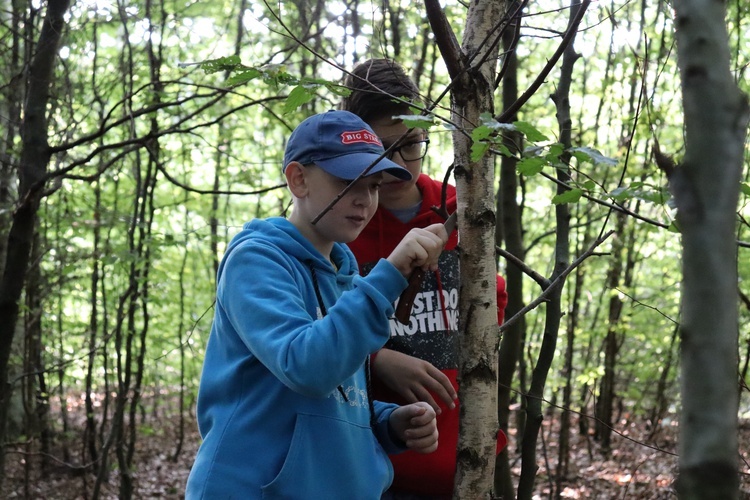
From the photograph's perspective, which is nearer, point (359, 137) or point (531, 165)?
point (531, 165)

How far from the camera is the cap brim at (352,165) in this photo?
1.73 meters

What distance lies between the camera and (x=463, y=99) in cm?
166

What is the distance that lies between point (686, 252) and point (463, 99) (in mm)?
1080

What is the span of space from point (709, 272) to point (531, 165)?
992mm

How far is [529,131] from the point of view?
1514 mm

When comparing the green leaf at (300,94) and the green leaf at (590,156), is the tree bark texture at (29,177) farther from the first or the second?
the green leaf at (590,156)

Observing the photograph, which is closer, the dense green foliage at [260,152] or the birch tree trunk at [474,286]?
the birch tree trunk at [474,286]

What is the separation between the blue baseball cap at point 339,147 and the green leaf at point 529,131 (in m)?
0.37

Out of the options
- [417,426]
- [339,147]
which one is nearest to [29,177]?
[339,147]

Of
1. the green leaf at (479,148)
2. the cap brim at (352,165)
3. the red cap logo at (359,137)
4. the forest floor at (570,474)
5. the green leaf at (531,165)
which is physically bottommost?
the forest floor at (570,474)

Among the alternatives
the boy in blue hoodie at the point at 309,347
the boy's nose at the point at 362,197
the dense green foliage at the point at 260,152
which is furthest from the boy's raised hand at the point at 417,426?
the dense green foliage at the point at 260,152

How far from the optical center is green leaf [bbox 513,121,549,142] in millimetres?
1487

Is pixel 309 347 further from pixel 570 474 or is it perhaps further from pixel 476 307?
pixel 570 474

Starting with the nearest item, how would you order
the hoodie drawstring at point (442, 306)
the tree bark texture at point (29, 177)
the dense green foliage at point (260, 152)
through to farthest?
the hoodie drawstring at point (442, 306)
the tree bark texture at point (29, 177)
the dense green foliage at point (260, 152)
